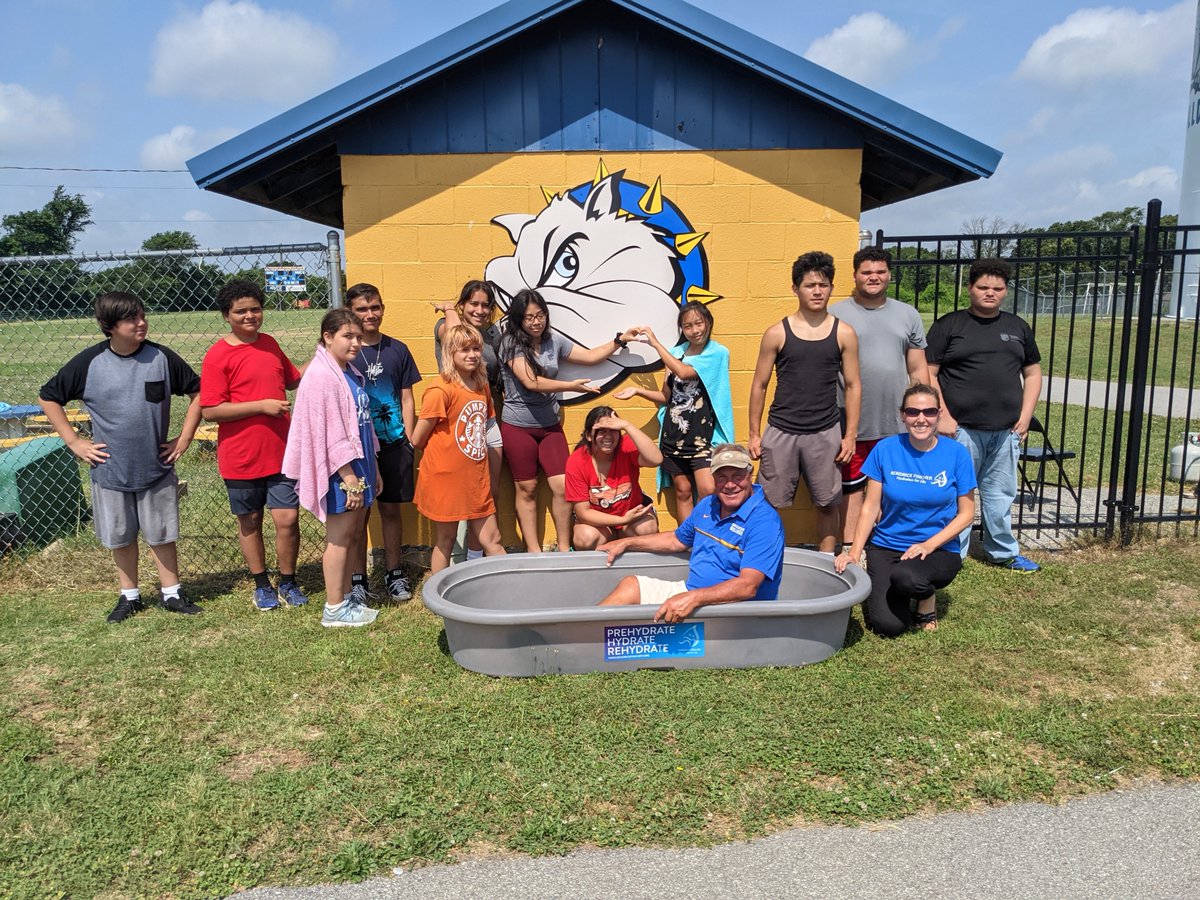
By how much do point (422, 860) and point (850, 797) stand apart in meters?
1.53

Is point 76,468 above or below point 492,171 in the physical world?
below

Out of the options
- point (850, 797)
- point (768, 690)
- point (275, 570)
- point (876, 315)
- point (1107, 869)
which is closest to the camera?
point (1107, 869)

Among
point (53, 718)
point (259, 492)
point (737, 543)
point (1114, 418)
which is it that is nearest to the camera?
point (53, 718)

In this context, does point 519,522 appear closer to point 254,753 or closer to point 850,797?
point 254,753

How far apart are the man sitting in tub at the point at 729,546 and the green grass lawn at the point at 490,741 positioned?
1.30ft

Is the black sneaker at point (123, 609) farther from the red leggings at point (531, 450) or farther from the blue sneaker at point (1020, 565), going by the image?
the blue sneaker at point (1020, 565)

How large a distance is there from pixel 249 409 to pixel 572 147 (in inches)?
102

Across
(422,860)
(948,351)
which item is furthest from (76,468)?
(948,351)

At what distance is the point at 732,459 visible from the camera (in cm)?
412

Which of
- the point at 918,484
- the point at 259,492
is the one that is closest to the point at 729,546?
the point at 918,484

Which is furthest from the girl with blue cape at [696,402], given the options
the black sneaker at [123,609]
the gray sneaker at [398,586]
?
the black sneaker at [123,609]

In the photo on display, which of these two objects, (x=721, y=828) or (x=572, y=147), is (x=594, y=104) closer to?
(x=572, y=147)

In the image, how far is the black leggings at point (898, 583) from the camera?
459 centimetres

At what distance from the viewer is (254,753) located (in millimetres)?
3631
